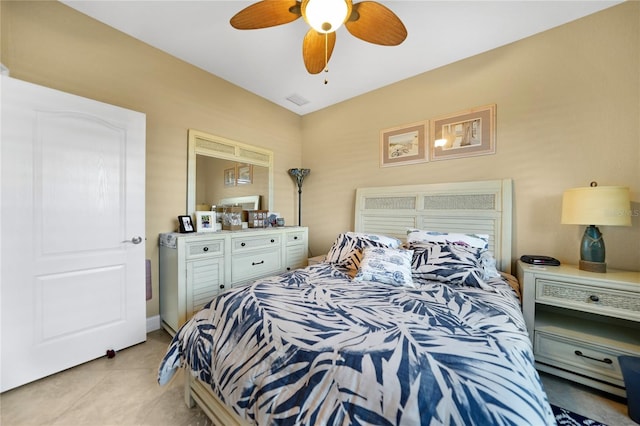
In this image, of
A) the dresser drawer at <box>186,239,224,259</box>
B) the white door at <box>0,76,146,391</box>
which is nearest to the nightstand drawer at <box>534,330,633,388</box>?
the dresser drawer at <box>186,239,224,259</box>

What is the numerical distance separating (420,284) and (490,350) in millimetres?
865

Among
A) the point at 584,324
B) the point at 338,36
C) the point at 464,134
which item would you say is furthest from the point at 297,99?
the point at 584,324

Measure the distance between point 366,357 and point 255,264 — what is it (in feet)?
6.68

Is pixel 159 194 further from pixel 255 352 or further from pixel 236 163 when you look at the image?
pixel 255 352

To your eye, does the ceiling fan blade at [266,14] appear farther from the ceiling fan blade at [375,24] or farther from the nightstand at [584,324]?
the nightstand at [584,324]

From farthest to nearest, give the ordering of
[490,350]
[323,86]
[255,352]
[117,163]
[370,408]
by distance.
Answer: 1. [323,86]
2. [117,163]
3. [255,352]
4. [490,350]
5. [370,408]

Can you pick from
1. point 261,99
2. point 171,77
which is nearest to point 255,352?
point 171,77

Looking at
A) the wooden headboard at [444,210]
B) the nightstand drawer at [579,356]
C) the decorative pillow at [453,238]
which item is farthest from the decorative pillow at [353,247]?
the nightstand drawer at [579,356]

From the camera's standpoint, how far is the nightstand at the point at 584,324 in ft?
4.91

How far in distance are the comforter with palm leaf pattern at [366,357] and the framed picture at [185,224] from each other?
125 centimetres

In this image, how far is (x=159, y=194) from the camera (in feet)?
7.86

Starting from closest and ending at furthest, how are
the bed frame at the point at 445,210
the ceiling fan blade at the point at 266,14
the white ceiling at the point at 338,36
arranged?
the ceiling fan blade at the point at 266,14
the white ceiling at the point at 338,36
the bed frame at the point at 445,210

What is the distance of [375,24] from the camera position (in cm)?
160

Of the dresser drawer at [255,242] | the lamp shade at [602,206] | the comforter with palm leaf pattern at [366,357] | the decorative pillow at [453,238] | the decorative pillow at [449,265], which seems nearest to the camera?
the comforter with palm leaf pattern at [366,357]
